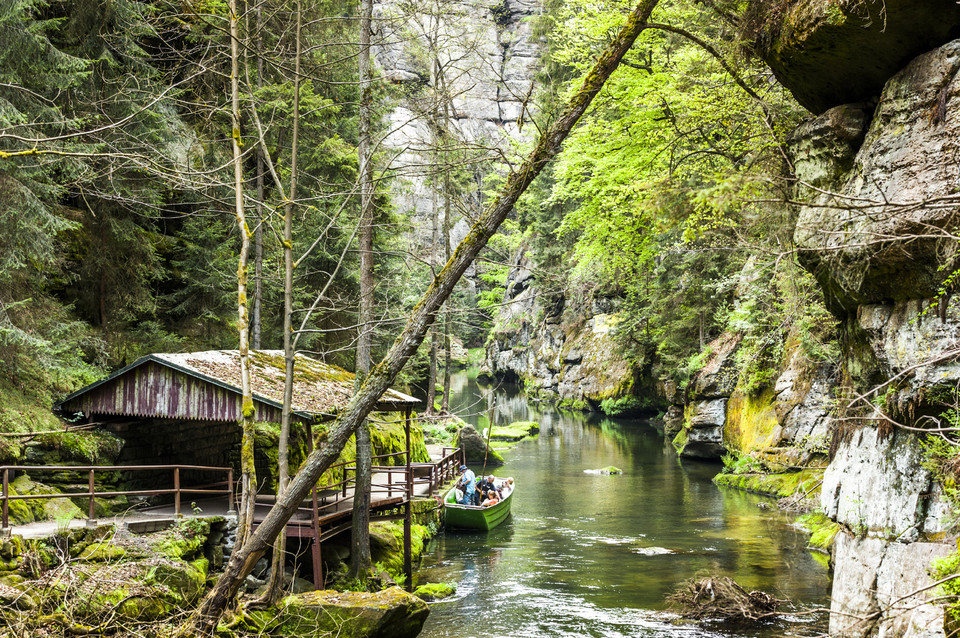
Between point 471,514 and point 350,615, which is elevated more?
point 350,615

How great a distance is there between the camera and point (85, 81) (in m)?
14.5

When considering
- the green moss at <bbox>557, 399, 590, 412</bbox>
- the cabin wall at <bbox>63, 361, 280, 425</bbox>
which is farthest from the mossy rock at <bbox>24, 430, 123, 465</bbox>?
the green moss at <bbox>557, 399, 590, 412</bbox>

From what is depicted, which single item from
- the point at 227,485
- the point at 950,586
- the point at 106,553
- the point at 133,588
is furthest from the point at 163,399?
the point at 950,586

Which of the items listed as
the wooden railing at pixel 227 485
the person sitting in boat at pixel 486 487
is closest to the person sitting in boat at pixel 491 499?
the person sitting in boat at pixel 486 487

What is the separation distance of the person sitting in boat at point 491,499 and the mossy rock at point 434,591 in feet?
13.7

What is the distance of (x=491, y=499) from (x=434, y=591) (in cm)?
510

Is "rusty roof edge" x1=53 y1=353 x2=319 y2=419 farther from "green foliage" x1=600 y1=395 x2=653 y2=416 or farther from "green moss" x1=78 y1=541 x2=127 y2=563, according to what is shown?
"green foliage" x1=600 y1=395 x2=653 y2=416

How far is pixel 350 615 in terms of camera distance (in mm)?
8383

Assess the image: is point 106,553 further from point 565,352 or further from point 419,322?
point 565,352

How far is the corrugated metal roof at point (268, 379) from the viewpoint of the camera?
35.0 feet

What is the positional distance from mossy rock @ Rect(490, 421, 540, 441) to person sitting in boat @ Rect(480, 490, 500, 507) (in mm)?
13641

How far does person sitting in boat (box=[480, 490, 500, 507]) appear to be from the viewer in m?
17.1

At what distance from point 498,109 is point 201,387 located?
6323 cm

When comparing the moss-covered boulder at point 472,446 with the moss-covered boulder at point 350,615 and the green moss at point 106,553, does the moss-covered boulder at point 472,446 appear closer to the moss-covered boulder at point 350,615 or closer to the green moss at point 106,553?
the moss-covered boulder at point 350,615
